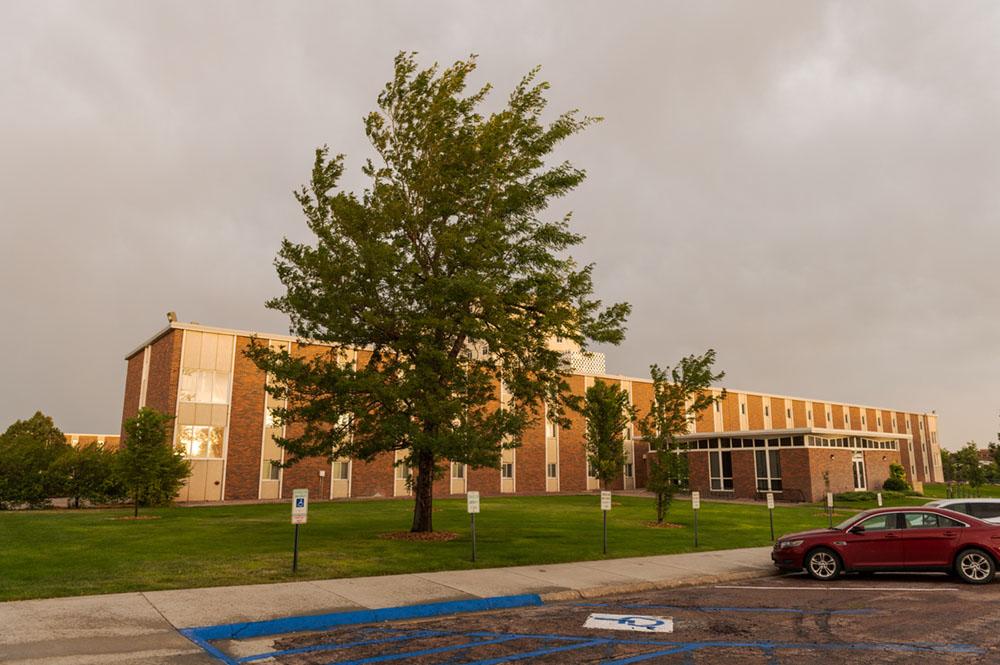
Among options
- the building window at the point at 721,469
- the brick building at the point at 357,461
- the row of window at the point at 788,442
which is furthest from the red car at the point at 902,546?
the building window at the point at 721,469

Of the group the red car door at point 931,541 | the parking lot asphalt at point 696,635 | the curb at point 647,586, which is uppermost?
the red car door at point 931,541

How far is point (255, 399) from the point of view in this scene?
132 ft

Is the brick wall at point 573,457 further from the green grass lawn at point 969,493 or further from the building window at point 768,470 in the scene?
the green grass lawn at point 969,493

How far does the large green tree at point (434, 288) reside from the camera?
17031 mm

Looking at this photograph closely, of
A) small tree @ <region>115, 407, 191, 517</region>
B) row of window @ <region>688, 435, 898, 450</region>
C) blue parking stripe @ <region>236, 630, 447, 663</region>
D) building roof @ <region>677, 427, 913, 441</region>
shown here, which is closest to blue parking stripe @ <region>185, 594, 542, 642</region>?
blue parking stripe @ <region>236, 630, 447, 663</region>

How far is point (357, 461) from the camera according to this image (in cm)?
4347

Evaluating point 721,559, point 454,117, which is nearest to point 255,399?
point 454,117

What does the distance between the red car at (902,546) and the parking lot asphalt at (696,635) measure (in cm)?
139

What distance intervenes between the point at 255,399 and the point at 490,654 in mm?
35855

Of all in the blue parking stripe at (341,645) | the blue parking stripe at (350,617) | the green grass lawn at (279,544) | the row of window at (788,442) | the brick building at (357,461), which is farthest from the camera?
the row of window at (788,442)

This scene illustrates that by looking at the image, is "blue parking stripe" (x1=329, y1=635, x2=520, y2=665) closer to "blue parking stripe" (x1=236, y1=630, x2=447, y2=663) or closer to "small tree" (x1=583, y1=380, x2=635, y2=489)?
"blue parking stripe" (x1=236, y1=630, x2=447, y2=663)

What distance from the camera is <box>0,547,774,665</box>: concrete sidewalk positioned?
292 inches

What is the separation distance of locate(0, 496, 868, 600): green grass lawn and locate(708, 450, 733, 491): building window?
18162 millimetres

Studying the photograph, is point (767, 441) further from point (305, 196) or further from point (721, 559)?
point (305, 196)
